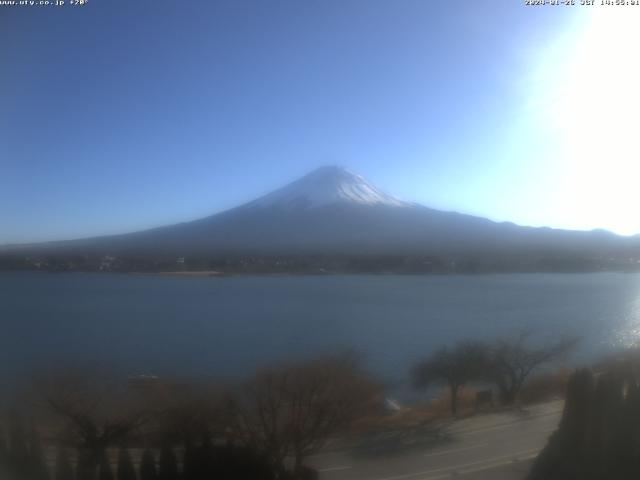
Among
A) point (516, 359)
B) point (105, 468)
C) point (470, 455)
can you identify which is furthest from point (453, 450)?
point (105, 468)

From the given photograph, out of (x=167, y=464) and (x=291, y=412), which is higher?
(x=291, y=412)

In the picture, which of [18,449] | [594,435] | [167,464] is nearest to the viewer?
[167,464]

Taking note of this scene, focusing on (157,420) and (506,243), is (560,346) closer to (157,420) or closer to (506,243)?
(506,243)

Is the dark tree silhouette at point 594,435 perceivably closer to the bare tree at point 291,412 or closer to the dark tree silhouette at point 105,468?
the bare tree at point 291,412

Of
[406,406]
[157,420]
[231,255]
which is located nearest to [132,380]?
[157,420]

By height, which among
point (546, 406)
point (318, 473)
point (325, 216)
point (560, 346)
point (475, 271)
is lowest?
point (318, 473)

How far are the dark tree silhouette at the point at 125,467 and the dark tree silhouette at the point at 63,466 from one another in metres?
0.23

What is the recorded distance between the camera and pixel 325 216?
9.21 feet

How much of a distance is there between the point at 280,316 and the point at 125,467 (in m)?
0.92

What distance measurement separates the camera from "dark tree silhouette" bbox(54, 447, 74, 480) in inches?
84.8

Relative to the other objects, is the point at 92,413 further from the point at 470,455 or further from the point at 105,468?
the point at 470,455

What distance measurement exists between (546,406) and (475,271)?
0.76 metres

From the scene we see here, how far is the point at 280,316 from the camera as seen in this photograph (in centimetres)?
253

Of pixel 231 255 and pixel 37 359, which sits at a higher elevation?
pixel 231 255
